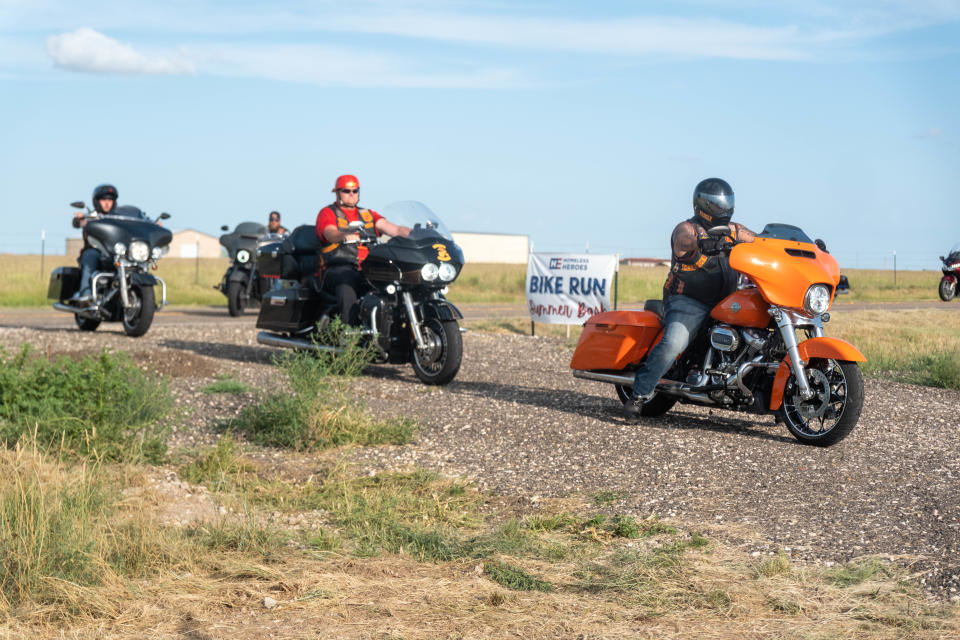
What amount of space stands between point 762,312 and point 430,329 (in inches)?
142

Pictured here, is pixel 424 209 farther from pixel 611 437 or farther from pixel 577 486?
pixel 577 486

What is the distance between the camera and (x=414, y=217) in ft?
34.5

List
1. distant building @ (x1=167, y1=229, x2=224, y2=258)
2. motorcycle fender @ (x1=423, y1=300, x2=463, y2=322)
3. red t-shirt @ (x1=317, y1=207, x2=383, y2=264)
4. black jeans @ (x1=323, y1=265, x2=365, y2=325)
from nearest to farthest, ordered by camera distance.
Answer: motorcycle fender @ (x1=423, y1=300, x2=463, y2=322) → black jeans @ (x1=323, y1=265, x2=365, y2=325) → red t-shirt @ (x1=317, y1=207, x2=383, y2=264) → distant building @ (x1=167, y1=229, x2=224, y2=258)

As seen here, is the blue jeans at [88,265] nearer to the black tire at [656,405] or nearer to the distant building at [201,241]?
the black tire at [656,405]

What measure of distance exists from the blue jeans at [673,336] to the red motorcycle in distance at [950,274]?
22700 mm

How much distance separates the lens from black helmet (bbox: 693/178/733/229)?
25.4ft

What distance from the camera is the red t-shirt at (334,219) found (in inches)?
421

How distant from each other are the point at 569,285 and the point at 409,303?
6326 millimetres

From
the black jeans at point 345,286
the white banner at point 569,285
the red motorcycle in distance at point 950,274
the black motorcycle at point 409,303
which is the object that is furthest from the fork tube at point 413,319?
the red motorcycle in distance at point 950,274

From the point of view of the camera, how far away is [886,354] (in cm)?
1343

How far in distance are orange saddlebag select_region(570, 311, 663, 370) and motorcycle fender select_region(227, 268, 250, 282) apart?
12.4 meters

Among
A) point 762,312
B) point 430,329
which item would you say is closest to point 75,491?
point 762,312

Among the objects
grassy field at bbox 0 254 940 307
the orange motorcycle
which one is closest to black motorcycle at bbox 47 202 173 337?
the orange motorcycle

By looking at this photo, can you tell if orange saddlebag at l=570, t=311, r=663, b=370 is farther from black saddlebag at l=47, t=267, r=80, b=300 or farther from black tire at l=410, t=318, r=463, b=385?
black saddlebag at l=47, t=267, r=80, b=300
